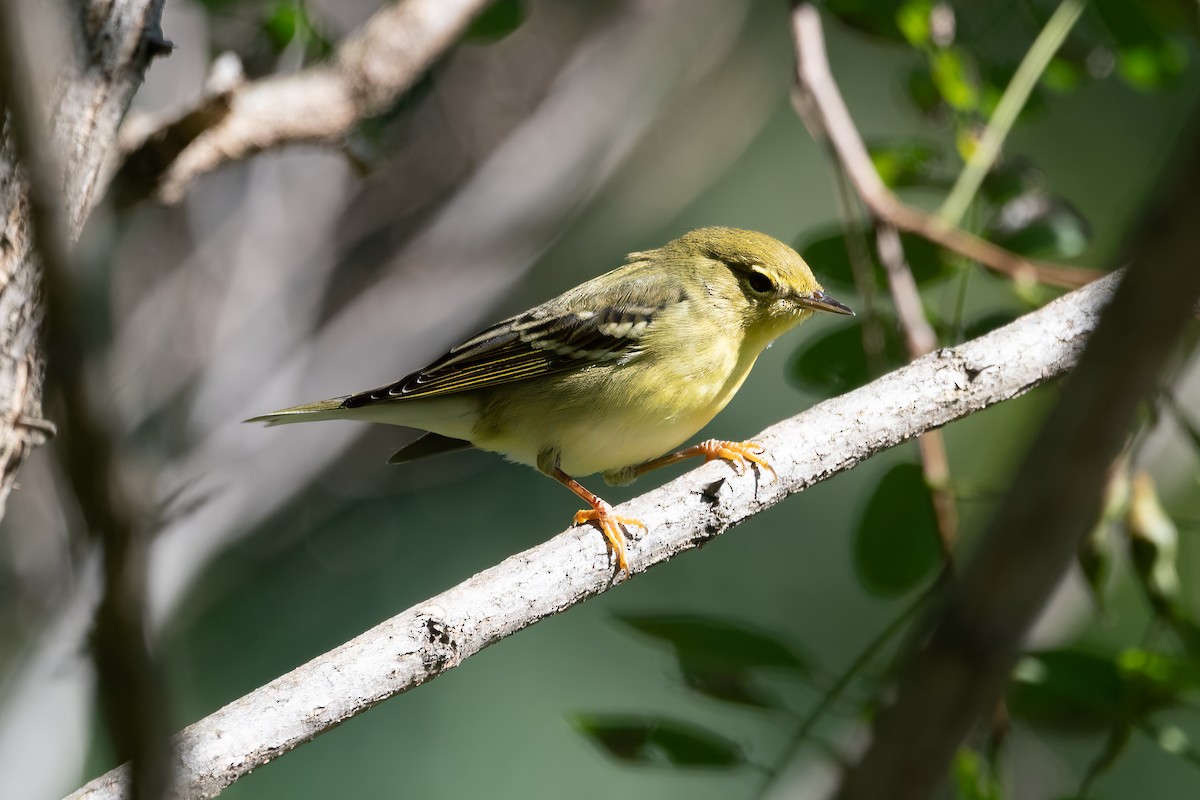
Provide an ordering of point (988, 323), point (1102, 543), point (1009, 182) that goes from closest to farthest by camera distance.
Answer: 1. point (1102, 543)
2. point (988, 323)
3. point (1009, 182)

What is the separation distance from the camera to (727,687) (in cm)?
259

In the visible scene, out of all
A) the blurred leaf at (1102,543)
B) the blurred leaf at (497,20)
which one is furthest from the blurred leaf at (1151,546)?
the blurred leaf at (497,20)

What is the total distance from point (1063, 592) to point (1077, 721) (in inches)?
43.2

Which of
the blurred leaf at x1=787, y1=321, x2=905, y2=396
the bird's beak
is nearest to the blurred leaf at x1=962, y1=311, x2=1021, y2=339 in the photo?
the blurred leaf at x1=787, y1=321, x2=905, y2=396

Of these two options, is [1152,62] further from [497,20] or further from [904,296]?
[497,20]

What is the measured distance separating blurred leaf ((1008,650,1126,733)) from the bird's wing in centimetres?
165

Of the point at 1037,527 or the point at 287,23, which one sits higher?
the point at 287,23

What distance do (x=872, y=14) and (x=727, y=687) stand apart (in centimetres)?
224

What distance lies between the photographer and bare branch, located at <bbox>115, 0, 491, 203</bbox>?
11.8 feet

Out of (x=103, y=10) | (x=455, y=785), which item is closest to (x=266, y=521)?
(x=455, y=785)

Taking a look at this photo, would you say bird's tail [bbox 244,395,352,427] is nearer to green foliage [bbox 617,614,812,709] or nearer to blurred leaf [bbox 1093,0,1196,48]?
green foliage [bbox 617,614,812,709]

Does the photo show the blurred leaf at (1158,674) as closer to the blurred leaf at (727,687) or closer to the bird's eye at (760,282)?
the blurred leaf at (727,687)

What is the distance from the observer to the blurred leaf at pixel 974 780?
2377 mm

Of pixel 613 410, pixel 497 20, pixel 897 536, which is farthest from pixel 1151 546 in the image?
pixel 497 20
